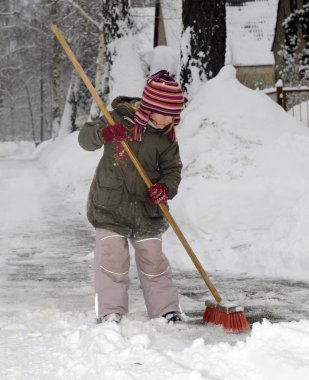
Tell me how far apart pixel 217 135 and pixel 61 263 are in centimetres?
289

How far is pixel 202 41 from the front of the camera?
1055cm

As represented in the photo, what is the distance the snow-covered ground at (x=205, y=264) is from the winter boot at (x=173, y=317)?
2.6 inches

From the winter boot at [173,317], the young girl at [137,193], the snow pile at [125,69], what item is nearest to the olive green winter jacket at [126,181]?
the young girl at [137,193]

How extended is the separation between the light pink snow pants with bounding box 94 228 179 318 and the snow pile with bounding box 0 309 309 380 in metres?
0.33

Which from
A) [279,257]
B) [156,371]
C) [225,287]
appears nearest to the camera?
[156,371]

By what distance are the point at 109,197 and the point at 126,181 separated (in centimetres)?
15

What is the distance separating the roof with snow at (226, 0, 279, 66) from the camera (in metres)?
30.9

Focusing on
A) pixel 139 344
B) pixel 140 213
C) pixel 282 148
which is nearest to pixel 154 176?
pixel 140 213

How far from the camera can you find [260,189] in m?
7.18

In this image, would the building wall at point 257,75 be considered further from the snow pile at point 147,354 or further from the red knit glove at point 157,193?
the snow pile at point 147,354

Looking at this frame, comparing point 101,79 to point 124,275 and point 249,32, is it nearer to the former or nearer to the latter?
point 249,32

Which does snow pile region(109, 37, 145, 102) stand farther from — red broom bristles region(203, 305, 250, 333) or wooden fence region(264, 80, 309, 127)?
red broom bristles region(203, 305, 250, 333)

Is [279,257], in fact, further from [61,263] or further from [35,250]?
[35,250]

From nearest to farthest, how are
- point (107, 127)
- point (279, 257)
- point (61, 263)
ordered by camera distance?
point (107, 127) → point (279, 257) → point (61, 263)
